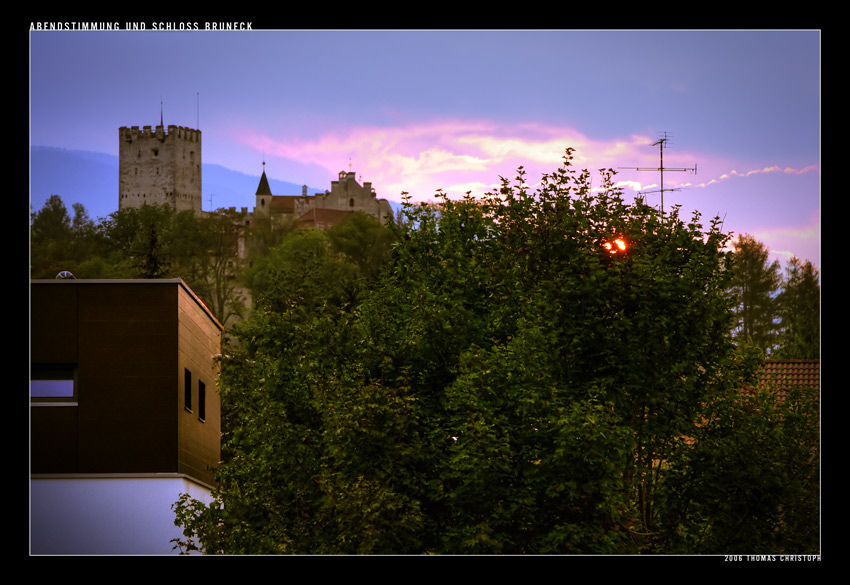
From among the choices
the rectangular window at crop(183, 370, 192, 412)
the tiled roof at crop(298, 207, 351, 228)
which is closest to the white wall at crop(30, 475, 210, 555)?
the rectangular window at crop(183, 370, 192, 412)

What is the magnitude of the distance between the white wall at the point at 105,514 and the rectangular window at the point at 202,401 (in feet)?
20.6

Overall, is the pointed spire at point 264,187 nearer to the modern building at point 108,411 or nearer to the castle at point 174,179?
the castle at point 174,179

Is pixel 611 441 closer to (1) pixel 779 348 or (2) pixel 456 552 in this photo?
(2) pixel 456 552

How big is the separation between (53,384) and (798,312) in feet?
138

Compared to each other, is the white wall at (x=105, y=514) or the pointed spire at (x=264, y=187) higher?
the pointed spire at (x=264, y=187)

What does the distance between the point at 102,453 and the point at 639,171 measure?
17.1m

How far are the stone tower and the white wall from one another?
12880cm

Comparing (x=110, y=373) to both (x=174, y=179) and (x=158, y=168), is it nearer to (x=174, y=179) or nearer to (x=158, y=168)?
(x=174, y=179)

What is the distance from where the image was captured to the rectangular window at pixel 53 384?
24969mm

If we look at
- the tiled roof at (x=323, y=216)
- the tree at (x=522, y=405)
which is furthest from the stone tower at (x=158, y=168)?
the tree at (x=522, y=405)

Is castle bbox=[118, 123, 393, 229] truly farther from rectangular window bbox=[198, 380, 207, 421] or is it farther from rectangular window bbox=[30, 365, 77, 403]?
rectangular window bbox=[30, 365, 77, 403]

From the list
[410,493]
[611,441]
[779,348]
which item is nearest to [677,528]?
[611,441]

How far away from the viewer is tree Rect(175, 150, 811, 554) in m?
18.8

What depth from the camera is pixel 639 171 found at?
105 feet
